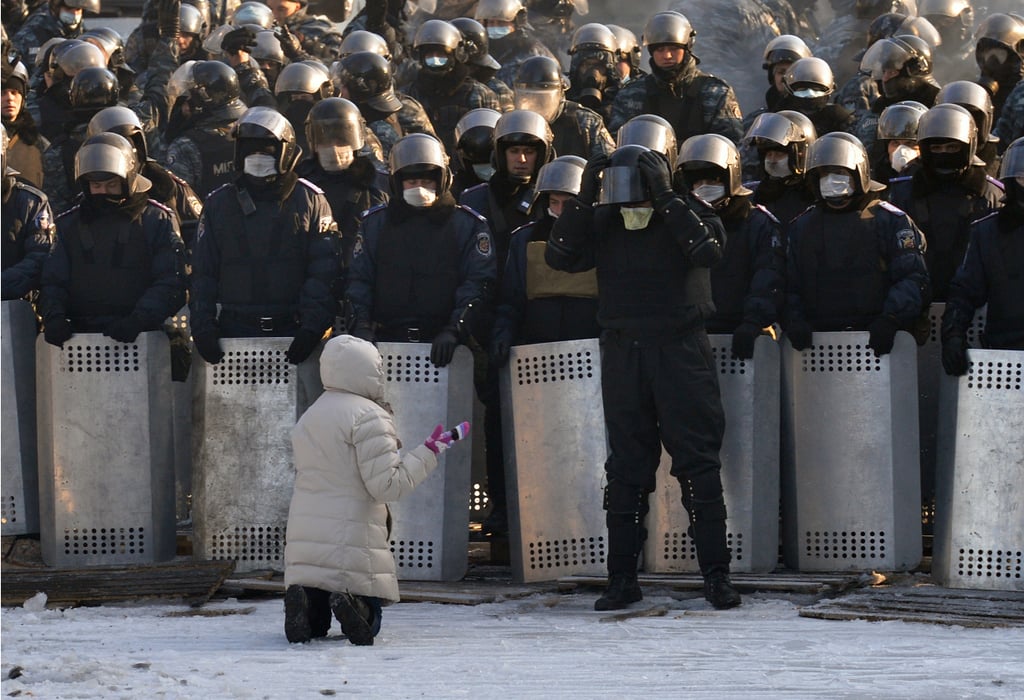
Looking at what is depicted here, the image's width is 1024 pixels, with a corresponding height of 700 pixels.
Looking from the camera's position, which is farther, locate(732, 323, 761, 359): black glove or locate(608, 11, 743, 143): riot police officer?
locate(608, 11, 743, 143): riot police officer

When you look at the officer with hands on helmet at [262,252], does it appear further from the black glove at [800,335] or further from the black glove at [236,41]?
the black glove at [236,41]

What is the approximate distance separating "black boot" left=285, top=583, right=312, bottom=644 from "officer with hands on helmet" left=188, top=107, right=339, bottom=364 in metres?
2.50

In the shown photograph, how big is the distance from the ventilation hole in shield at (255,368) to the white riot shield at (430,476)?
22.6 inches

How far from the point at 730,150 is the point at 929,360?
1.61 metres

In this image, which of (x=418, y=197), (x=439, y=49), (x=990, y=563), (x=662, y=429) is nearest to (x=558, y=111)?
(x=439, y=49)

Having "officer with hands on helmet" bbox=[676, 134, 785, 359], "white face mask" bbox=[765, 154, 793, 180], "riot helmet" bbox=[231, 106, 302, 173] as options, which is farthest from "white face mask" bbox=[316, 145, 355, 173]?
"officer with hands on helmet" bbox=[676, 134, 785, 359]

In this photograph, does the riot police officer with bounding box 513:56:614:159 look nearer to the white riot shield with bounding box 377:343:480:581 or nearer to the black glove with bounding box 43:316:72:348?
the white riot shield with bounding box 377:343:480:581

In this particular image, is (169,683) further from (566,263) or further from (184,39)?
(184,39)

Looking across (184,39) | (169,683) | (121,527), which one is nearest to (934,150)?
(121,527)

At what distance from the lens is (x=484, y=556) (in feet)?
35.0

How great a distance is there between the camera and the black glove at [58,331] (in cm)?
1017

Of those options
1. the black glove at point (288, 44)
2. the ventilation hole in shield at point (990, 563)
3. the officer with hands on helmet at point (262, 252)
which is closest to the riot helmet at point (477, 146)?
the officer with hands on helmet at point (262, 252)

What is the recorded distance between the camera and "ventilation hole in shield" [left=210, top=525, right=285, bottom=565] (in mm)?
10016

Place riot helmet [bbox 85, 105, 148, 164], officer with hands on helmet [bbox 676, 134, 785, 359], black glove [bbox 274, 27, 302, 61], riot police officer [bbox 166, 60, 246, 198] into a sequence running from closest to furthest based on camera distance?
officer with hands on helmet [bbox 676, 134, 785, 359], riot helmet [bbox 85, 105, 148, 164], riot police officer [bbox 166, 60, 246, 198], black glove [bbox 274, 27, 302, 61]
